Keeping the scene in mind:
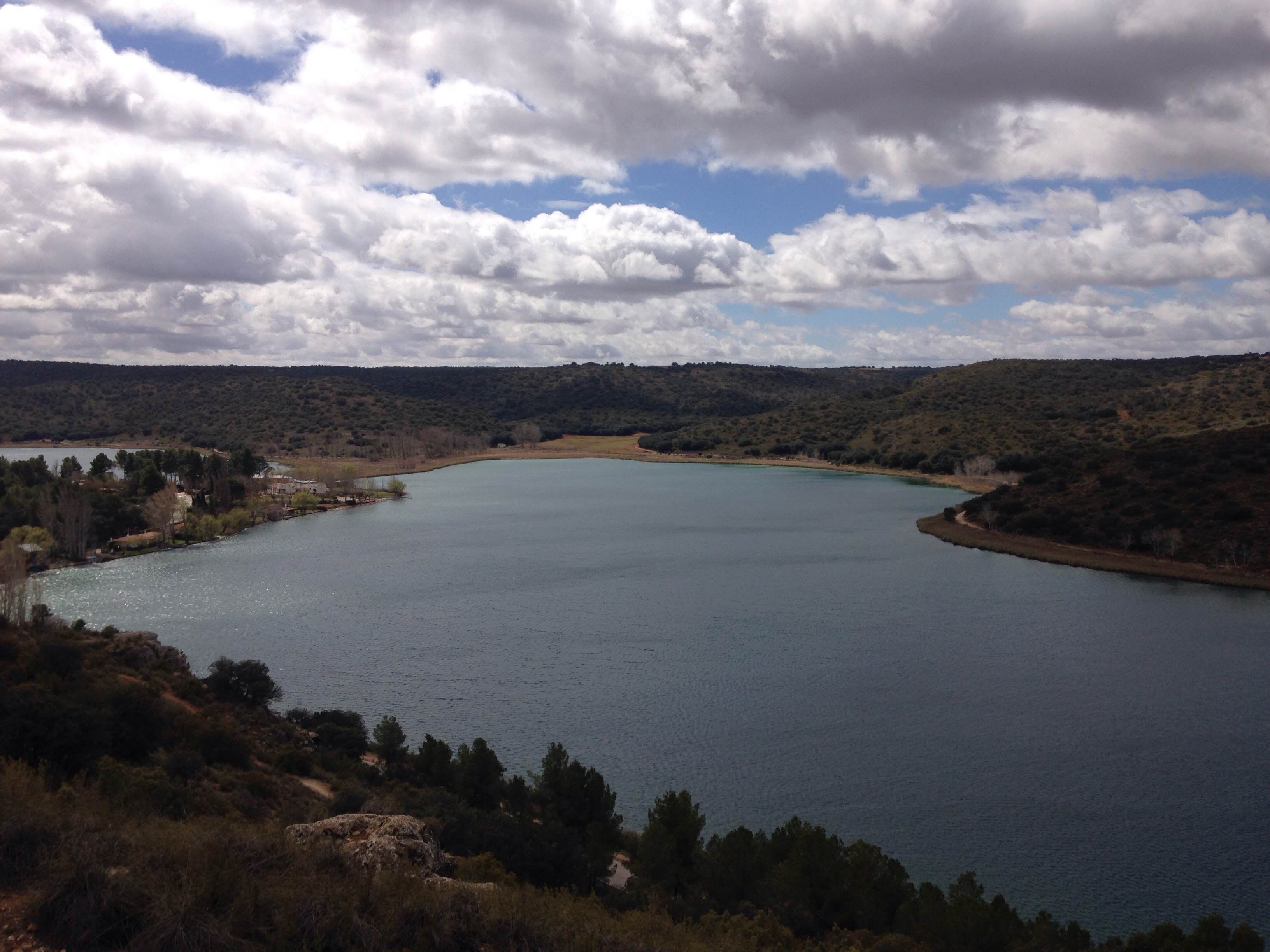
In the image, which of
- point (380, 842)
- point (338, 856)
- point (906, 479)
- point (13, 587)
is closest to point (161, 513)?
point (13, 587)

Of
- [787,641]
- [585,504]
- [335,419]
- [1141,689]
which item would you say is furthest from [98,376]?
[1141,689]

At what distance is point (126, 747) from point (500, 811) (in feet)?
27.6

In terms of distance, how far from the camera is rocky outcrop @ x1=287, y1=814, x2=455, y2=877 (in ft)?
42.9

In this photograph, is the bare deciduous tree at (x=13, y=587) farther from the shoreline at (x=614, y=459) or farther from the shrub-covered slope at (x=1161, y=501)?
the shoreline at (x=614, y=459)

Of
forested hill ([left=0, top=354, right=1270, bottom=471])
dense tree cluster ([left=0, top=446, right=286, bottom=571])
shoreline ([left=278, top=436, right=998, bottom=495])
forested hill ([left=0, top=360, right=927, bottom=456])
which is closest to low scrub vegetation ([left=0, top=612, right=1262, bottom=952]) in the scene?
dense tree cluster ([left=0, top=446, right=286, bottom=571])

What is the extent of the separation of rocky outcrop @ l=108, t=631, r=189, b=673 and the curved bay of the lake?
13.8ft

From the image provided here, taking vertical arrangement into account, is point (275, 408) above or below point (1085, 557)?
above

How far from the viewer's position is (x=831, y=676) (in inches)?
1329

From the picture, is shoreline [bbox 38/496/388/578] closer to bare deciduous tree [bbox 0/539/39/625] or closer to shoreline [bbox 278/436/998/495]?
bare deciduous tree [bbox 0/539/39/625]

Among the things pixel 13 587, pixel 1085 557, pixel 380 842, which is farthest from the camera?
pixel 1085 557

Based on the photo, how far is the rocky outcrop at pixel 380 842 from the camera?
42.9 ft

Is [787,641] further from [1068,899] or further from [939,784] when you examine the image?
[1068,899]

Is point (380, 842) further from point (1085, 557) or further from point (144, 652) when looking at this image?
point (1085, 557)

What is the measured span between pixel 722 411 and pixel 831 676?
517ft
